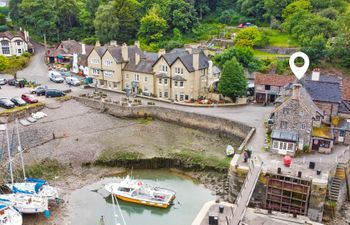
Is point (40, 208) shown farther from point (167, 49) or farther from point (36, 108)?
point (167, 49)

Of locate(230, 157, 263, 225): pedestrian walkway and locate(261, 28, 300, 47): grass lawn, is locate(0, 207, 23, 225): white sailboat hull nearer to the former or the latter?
locate(230, 157, 263, 225): pedestrian walkway

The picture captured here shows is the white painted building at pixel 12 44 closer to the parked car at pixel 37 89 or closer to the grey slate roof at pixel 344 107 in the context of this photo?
the parked car at pixel 37 89

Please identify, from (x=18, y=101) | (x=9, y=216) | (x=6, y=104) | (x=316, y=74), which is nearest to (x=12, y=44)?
(x=18, y=101)

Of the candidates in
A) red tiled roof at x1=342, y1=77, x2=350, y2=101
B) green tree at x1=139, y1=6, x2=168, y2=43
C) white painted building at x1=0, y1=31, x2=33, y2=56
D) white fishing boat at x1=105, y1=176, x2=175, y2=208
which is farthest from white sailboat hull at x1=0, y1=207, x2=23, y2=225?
green tree at x1=139, y1=6, x2=168, y2=43

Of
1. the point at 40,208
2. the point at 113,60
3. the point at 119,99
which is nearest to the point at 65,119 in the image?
the point at 119,99

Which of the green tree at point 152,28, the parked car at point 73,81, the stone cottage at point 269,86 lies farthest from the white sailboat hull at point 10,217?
the green tree at point 152,28

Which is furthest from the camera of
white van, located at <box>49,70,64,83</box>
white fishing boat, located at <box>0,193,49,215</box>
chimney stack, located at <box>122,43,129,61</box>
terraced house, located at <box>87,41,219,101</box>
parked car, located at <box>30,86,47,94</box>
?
white van, located at <box>49,70,64,83</box>

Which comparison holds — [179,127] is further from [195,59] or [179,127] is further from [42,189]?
[42,189]
